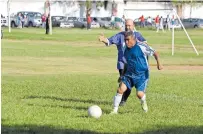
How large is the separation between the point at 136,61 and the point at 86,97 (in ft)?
11.8

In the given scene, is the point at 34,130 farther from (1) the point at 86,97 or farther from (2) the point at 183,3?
(2) the point at 183,3

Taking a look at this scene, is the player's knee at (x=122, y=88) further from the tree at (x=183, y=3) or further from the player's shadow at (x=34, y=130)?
the tree at (x=183, y=3)

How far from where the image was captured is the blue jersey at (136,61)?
560 inches

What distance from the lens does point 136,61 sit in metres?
14.3

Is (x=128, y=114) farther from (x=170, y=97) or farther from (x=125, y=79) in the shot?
(x=170, y=97)

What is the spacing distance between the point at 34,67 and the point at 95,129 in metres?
16.0

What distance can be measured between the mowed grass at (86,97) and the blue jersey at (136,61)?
2.75 ft

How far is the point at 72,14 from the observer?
102250mm

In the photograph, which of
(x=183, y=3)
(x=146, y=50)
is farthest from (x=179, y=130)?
(x=183, y=3)

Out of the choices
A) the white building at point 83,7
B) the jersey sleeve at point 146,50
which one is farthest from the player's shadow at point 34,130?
the white building at point 83,7

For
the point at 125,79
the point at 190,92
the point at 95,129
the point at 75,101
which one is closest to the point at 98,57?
the point at 190,92

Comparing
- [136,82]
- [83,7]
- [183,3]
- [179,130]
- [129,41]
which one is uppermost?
[129,41]

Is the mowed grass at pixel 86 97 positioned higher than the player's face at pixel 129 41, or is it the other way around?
the player's face at pixel 129 41

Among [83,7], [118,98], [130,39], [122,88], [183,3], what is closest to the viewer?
[130,39]
